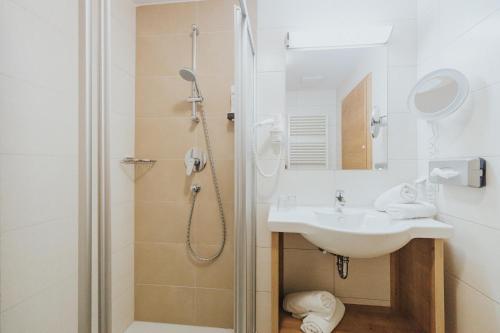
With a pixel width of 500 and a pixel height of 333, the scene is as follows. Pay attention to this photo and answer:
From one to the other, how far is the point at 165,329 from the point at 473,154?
5.09 feet

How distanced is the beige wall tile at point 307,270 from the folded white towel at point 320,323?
0.18 meters

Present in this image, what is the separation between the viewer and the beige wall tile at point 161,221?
94 cm

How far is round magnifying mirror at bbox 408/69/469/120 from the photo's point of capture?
0.90m

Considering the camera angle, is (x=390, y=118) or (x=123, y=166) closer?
(x=123, y=166)

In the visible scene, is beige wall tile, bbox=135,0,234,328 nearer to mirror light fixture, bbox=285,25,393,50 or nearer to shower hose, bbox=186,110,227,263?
shower hose, bbox=186,110,227,263

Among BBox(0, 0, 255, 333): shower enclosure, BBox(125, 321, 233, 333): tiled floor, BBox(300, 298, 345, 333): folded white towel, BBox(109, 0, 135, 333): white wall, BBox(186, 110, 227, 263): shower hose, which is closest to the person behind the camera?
BBox(0, 0, 255, 333): shower enclosure

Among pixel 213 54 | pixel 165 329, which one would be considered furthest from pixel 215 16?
pixel 165 329

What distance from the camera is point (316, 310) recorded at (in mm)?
1102

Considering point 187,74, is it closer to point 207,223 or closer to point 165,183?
point 165,183

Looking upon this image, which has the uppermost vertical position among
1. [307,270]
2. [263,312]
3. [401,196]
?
[401,196]

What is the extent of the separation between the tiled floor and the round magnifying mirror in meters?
1.43

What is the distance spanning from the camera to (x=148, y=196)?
0.98 m

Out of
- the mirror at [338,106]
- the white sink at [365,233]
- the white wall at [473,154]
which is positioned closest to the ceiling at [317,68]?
the mirror at [338,106]

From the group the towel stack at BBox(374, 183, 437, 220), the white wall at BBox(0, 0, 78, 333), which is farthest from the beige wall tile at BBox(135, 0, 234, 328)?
the towel stack at BBox(374, 183, 437, 220)
